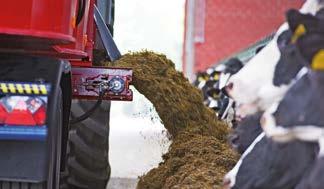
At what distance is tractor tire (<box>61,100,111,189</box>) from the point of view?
5.93 meters

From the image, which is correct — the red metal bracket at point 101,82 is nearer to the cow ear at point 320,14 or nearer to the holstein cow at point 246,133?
the holstein cow at point 246,133

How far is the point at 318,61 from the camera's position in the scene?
7.97ft

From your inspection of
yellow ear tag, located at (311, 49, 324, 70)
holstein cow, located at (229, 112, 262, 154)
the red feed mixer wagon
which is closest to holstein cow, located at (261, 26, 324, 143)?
yellow ear tag, located at (311, 49, 324, 70)

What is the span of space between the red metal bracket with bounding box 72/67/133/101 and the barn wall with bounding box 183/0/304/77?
40.6 ft

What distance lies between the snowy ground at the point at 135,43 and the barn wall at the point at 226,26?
0.62 meters

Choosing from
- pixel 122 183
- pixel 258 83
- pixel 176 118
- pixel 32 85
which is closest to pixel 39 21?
pixel 32 85

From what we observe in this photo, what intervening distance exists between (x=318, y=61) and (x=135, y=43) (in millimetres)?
10415

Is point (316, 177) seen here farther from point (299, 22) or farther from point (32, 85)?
point (32, 85)

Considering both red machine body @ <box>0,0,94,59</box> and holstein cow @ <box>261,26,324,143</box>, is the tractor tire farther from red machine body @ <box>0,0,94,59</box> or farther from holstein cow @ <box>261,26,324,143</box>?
holstein cow @ <box>261,26,324,143</box>

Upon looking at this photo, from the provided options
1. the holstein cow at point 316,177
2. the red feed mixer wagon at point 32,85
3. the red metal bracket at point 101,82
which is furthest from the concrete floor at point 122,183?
the holstein cow at point 316,177

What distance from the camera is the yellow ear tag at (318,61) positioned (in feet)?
7.95

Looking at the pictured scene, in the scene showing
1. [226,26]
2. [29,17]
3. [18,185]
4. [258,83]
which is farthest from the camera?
[226,26]

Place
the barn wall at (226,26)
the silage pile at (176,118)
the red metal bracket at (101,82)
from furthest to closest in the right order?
the barn wall at (226,26)
the silage pile at (176,118)
the red metal bracket at (101,82)

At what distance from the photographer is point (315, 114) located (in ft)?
8.39
